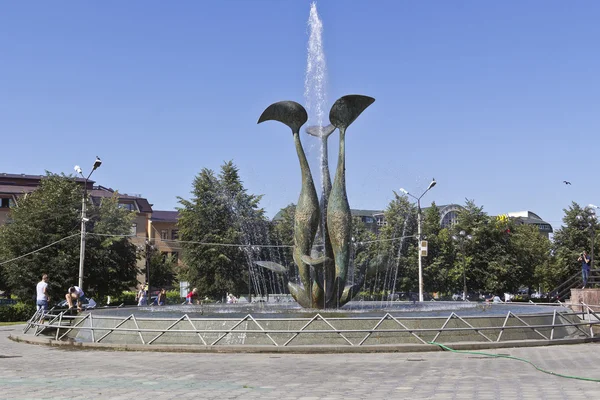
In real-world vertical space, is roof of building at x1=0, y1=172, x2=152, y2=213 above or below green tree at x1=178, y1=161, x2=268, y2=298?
above

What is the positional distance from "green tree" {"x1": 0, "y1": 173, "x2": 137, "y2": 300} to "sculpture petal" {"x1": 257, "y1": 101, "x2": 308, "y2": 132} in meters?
20.3

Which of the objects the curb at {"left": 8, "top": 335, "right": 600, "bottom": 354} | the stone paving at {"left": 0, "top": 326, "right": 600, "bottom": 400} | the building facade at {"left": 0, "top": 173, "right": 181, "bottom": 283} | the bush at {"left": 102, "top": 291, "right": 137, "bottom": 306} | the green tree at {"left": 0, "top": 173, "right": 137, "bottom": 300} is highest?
the building facade at {"left": 0, "top": 173, "right": 181, "bottom": 283}

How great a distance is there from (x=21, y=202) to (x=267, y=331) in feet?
109

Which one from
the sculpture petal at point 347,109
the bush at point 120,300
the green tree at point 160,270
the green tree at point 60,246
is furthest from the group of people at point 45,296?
the green tree at point 160,270

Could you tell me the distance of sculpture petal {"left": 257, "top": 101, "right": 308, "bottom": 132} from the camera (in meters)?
21.8

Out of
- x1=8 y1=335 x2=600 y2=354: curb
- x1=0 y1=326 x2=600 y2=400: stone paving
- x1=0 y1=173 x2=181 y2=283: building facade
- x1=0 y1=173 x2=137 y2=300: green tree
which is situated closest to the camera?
x1=0 y1=326 x2=600 y2=400: stone paving

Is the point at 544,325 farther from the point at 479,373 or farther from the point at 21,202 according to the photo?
the point at 21,202

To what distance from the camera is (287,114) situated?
21906 millimetres

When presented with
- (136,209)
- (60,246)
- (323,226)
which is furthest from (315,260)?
(136,209)

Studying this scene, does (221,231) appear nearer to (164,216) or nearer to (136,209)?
(136,209)

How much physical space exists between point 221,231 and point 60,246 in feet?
41.3

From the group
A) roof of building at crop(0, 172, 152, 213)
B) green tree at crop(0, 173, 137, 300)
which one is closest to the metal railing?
green tree at crop(0, 173, 137, 300)

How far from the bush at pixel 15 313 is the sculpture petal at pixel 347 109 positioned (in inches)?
799

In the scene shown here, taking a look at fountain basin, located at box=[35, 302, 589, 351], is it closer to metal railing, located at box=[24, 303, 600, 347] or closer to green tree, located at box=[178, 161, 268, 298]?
metal railing, located at box=[24, 303, 600, 347]
